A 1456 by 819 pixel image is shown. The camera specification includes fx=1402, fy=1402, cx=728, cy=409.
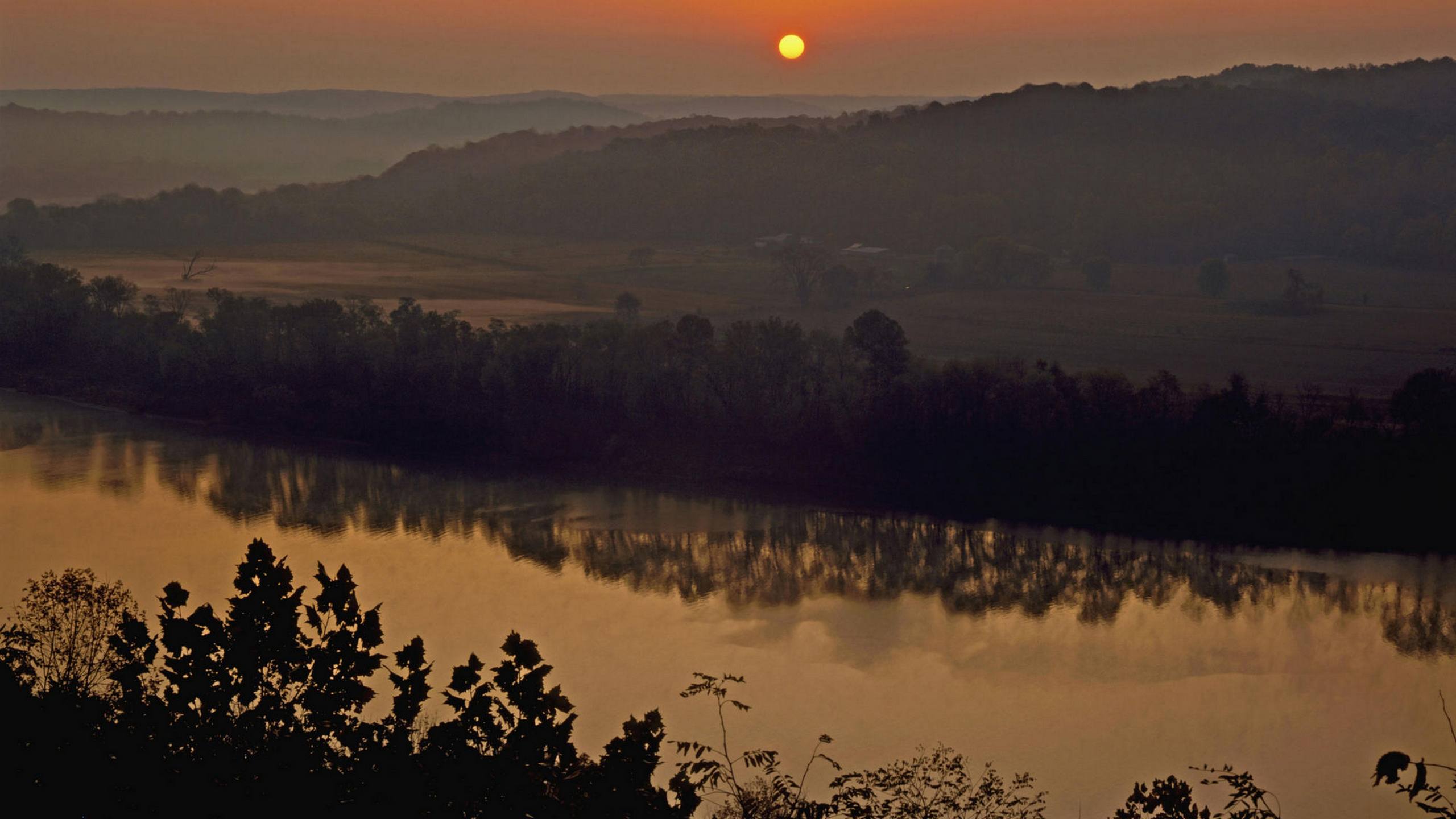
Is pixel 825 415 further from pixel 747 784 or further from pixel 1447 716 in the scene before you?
pixel 1447 716

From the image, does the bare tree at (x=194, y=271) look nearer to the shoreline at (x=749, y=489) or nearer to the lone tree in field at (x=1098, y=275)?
the shoreline at (x=749, y=489)

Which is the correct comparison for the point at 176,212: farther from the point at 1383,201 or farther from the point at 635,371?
the point at 1383,201

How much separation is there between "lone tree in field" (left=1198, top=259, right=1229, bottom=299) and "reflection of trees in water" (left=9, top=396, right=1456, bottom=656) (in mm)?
19062

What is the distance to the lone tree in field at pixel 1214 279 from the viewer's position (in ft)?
112

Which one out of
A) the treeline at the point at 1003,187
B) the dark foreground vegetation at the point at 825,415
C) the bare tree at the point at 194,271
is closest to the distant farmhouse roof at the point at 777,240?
the treeline at the point at 1003,187

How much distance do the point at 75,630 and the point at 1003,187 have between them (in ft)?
131

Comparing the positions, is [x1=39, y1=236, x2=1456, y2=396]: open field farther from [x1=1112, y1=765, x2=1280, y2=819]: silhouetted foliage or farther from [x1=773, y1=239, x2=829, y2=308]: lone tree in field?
[x1=1112, y1=765, x2=1280, y2=819]: silhouetted foliage

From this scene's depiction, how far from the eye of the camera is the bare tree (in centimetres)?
3688

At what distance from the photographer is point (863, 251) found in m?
41.5

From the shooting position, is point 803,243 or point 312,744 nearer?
point 312,744

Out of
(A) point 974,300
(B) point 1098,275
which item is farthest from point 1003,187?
(A) point 974,300

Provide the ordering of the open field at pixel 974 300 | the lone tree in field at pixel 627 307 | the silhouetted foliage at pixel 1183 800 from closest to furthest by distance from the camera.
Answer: the silhouetted foliage at pixel 1183 800 < the open field at pixel 974 300 < the lone tree in field at pixel 627 307

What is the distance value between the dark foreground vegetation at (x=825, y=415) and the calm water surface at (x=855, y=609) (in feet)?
2.84

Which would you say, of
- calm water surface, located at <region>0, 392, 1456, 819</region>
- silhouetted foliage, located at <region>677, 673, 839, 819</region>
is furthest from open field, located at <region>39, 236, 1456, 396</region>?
silhouetted foliage, located at <region>677, 673, 839, 819</region>
